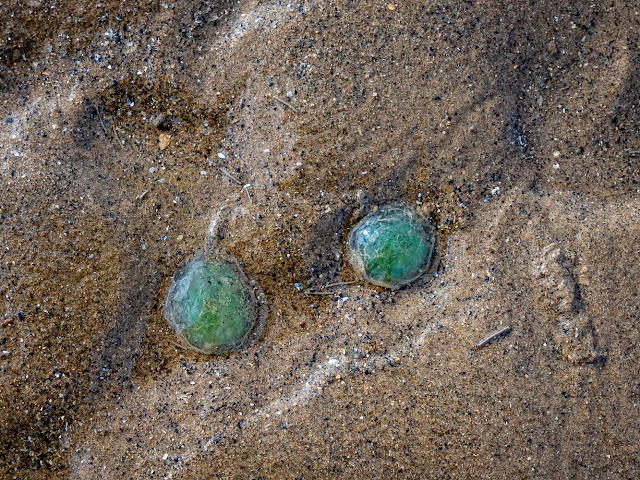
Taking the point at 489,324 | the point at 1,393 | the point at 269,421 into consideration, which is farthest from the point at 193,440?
the point at 489,324

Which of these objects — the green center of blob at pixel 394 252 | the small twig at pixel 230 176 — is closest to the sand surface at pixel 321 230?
the small twig at pixel 230 176

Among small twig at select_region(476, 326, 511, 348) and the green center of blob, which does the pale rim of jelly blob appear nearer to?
the green center of blob

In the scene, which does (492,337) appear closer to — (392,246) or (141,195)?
(392,246)

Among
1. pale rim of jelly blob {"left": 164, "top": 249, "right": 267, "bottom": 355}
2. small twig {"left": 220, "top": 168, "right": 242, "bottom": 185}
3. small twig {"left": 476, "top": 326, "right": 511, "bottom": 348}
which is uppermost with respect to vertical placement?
small twig {"left": 220, "top": 168, "right": 242, "bottom": 185}

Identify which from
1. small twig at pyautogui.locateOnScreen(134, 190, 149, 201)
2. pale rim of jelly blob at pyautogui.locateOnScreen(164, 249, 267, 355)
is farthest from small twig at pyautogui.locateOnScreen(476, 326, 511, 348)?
small twig at pyautogui.locateOnScreen(134, 190, 149, 201)

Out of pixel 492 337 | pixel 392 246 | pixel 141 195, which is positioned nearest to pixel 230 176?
pixel 141 195

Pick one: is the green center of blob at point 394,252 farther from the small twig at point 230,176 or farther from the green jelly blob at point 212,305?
the small twig at point 230,176

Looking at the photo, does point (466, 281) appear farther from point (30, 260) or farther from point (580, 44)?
point (30, 260)
